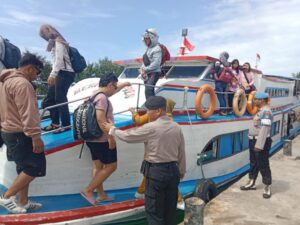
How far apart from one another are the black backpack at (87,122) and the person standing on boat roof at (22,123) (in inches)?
23.9

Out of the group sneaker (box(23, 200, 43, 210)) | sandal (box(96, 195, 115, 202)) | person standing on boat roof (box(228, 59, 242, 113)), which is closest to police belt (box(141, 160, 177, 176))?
sandal (box(96, 195, 115, 202))

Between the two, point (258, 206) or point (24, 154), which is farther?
point (258, 206)

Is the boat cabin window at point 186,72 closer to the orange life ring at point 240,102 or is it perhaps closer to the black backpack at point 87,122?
the orange life ring at point 240,102

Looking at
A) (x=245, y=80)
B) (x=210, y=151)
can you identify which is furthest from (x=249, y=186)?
(x=245, y=80)

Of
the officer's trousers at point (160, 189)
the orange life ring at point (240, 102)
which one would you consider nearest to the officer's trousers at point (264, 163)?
the orange life ring at point (240, 102)

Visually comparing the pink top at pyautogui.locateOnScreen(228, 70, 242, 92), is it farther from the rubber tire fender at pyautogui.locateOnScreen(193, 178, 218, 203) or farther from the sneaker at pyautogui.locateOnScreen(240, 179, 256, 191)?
the rubber tire fender at pyautogui.locateOnScreen(193, 178, 218, 203)

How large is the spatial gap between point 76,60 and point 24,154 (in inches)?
71.9

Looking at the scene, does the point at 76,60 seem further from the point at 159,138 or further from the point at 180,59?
the point at 180,59

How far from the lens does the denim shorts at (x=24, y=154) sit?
3769 millimetres

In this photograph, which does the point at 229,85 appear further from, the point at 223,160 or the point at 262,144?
the point at 262,144

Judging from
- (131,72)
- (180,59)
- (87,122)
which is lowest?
(87,122)

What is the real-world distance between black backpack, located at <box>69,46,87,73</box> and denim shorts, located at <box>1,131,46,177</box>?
64.2 inches

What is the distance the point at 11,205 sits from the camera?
395cm

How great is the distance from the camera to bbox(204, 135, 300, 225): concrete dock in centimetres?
469
